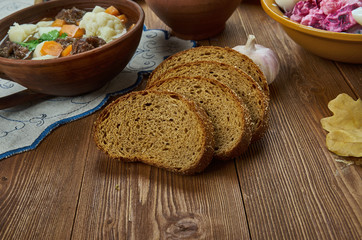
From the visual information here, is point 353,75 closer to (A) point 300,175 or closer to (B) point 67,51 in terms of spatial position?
(A) point 300,175

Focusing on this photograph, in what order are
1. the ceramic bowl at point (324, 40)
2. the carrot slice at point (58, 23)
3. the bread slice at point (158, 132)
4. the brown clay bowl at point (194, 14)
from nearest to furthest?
the bread slice at point (158, 132)
the ceramic bowl at point (324, 40)
the carrot slice at point (58, 23)
the brown clay bowl at point (194, 14)

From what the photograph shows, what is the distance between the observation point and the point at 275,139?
6.31ft

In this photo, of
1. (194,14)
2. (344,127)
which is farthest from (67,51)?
(344,127)

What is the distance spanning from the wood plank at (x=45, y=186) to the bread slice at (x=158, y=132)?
0.20 meters

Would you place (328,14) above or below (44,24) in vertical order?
above

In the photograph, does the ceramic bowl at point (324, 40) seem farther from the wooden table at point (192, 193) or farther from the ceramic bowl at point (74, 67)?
the ceramic bowl at point (74, 67)

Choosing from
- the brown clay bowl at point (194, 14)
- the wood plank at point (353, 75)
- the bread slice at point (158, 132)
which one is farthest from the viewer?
the brown clay bowl at point (194, 14)

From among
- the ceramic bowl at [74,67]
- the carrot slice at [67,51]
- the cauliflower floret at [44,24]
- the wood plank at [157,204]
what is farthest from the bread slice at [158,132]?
the cauliflower floret at [44,24]

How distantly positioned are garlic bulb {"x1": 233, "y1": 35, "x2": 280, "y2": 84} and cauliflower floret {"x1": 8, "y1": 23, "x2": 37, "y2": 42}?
133 cm

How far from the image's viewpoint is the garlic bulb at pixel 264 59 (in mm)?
2240

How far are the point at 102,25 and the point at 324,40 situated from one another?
133cm

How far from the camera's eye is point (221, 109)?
1.85m

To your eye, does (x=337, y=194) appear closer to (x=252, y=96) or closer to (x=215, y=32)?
(x=252, y=96)

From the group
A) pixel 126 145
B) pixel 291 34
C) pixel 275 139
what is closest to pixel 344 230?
pixel 275 139
